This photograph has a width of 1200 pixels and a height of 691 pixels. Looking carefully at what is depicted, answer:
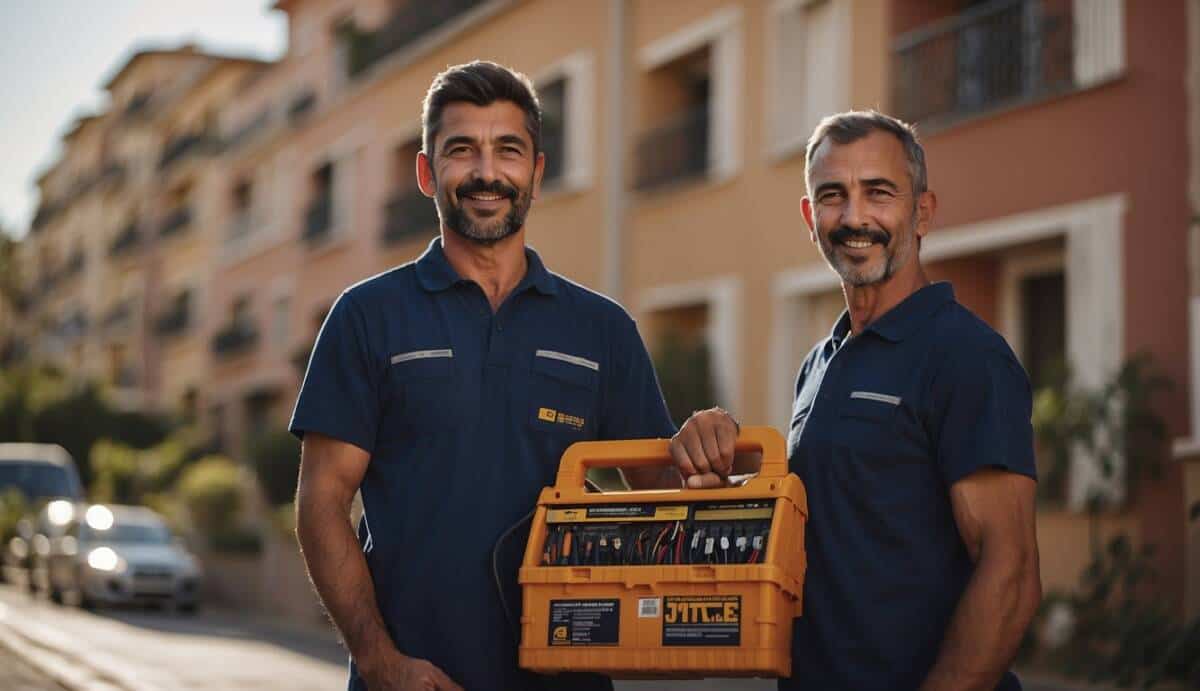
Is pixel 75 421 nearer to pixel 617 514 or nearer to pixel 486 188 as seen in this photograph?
pixel 486 188

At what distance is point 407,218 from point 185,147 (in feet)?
72.2

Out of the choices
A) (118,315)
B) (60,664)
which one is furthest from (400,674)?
(118,315)

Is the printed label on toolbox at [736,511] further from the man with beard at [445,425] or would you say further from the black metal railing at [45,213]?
the black metal railing at [45,213]

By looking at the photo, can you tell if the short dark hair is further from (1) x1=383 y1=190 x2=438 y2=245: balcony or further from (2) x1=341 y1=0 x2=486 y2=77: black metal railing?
(1) x1=383 y1=190 x2=438 y2=245: balcony

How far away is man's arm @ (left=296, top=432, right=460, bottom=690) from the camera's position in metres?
3.85

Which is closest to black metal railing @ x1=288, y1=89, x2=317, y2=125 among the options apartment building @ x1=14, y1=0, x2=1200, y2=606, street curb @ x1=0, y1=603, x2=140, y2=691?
apartment building @ x1=14, y1=0, x2=1200, y2=606

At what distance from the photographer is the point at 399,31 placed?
32000mm

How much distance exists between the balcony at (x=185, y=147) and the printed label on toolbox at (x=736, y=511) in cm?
4419

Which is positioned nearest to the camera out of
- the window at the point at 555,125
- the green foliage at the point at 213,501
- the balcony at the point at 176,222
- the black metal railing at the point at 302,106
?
the window at the point at 555,125

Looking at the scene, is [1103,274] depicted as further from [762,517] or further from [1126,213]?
[762,517]

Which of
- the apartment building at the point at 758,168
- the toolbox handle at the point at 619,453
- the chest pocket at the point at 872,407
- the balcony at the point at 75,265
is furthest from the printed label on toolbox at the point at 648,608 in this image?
the balcony at the point at 75,265

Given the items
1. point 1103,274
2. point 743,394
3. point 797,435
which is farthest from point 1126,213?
point 797,435

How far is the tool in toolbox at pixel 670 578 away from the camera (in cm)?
360

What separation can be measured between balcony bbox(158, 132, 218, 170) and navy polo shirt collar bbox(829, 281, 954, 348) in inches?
1734
